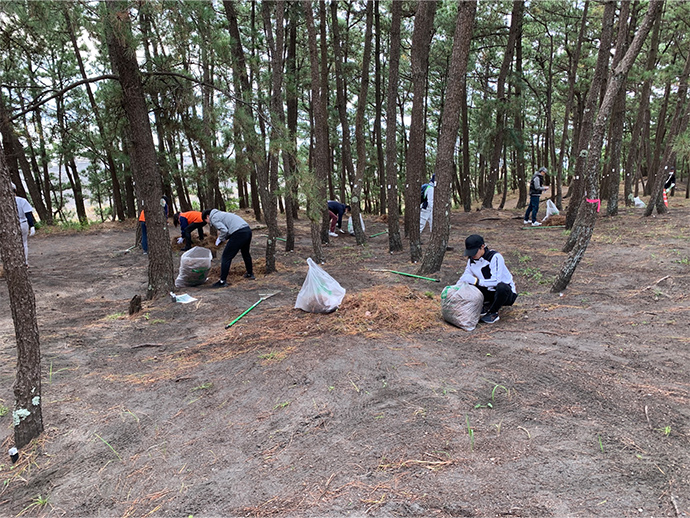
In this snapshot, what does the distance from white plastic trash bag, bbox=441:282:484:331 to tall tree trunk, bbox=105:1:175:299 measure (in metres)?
4.43

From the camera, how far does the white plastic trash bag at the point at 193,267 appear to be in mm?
7098

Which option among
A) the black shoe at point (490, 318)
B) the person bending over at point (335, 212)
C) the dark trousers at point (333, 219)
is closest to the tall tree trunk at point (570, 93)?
the person bending over at point (335, 212)

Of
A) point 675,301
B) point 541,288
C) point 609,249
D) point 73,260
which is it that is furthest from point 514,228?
point 73,260

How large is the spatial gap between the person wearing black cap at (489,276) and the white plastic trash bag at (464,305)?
197 mm

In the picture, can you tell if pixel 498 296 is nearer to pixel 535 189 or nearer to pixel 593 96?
pixel 593 96

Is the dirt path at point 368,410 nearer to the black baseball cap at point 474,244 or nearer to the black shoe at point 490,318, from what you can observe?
the black shoe at point 490,318

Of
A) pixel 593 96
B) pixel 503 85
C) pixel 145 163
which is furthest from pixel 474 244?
pixel 503 85

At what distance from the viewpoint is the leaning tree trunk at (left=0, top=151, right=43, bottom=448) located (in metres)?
2.48

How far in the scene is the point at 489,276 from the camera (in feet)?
15.8

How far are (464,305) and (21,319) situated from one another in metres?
4.10

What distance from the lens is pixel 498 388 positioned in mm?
3076

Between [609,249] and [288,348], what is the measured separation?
7.37 meters

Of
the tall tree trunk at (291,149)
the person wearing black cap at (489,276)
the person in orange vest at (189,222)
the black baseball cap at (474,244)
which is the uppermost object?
the tall tree trunk at (291,149)

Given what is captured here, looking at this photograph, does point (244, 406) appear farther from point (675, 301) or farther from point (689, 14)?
point (689, 14)
